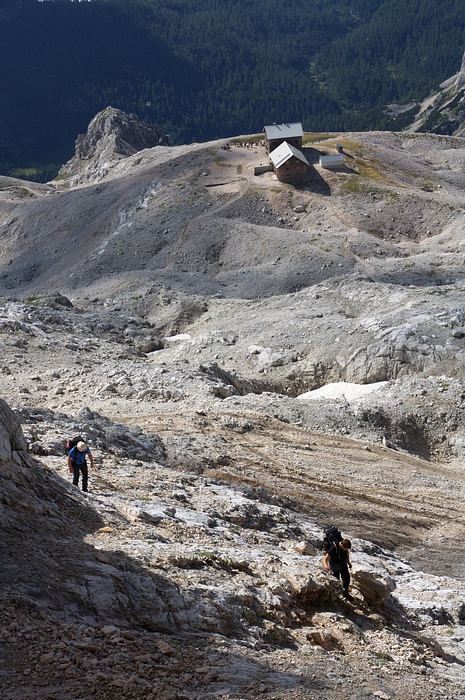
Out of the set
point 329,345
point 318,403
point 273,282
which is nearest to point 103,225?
point 273,282

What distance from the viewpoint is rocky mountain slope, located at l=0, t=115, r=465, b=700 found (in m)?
13.1

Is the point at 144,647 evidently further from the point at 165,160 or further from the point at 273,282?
the point at 165,160

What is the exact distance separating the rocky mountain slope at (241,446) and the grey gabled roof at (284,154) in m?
4.04

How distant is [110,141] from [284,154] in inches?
3060

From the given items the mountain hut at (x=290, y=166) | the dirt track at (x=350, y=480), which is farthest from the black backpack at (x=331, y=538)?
the mountain hut at (x=290, y=166)

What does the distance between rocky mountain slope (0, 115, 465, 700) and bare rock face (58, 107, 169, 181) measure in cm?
6625

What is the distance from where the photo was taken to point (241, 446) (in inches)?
1216

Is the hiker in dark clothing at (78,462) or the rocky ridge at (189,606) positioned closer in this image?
the rocky ridge at (189,606)

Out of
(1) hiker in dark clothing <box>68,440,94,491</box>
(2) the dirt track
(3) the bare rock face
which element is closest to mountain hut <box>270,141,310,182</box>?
(2) the dirt track

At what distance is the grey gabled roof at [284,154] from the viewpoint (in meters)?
90.9

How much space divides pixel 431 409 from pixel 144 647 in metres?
28.6

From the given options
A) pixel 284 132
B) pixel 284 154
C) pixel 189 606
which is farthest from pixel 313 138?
pixel 189 606

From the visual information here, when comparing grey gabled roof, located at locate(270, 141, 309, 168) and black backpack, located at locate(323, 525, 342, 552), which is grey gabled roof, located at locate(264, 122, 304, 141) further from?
black backpack, located at locate(323, 525, 342, 552)

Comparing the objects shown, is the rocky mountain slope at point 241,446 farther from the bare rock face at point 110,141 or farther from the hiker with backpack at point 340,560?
the bare rock face at point 110,141
